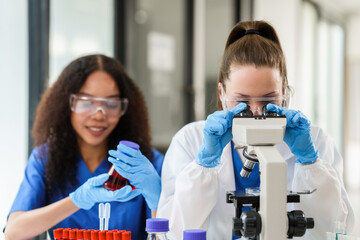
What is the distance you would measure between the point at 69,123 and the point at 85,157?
19 cm

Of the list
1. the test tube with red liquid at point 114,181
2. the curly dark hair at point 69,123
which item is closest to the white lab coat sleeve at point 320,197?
the test tube with red liquid at point 114,181

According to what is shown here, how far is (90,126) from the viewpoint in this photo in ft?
6.59

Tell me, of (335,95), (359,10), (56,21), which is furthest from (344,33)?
(56,21)

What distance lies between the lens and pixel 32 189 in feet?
6.36

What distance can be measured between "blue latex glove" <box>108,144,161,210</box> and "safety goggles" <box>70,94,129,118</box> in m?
0.36

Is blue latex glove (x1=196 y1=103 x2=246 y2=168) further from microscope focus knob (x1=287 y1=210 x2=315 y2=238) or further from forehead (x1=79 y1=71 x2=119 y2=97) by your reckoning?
forehead (x1=79 y1=71 x2=119 y2=97)

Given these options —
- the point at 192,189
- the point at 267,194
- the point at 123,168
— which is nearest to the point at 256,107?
the point at 192,189

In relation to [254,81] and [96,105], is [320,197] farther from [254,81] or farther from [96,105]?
[96,105]

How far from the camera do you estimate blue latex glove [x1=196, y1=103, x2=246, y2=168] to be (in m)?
1.29

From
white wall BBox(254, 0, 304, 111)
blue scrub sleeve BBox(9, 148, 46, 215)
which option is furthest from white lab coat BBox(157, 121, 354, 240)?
white wall BBox(254, 0, 304, 111)

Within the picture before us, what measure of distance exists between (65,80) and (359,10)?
283 inches

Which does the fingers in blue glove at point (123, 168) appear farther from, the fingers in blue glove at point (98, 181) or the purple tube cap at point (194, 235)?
the purple tube cap at point (194, 235)

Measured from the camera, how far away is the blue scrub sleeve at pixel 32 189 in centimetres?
190

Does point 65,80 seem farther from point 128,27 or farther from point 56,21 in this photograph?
point 128,27
